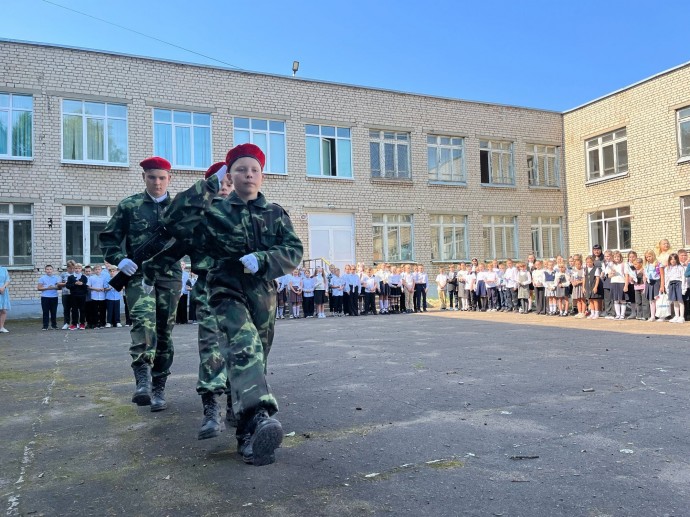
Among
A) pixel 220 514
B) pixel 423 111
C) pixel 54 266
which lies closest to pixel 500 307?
pixel 423 111

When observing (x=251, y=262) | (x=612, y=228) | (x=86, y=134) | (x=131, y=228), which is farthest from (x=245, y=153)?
(x=612, y=228)

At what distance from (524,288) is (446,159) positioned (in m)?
9.51

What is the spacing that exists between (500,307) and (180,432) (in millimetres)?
16598

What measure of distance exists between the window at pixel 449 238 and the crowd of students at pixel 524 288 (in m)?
2.65

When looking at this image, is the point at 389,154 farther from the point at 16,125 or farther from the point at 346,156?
the point at 16,125

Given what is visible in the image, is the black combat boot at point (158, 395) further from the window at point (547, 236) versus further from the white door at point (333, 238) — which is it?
→ the window at point (547, 236)

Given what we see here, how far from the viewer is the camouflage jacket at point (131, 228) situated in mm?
5359

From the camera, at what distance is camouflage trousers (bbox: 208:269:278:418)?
350 centimetres

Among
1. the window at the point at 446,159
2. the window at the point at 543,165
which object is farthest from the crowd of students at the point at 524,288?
the window at the point at 543,165

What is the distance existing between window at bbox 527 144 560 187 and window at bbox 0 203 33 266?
70.4ft

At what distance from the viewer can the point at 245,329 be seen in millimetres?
3662

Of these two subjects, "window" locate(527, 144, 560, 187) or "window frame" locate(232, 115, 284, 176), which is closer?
"window frame" locate(232, 115, 284, 176)

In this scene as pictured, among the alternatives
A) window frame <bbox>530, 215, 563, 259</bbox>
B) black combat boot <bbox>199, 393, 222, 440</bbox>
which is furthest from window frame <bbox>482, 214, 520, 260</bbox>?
black combat boot <bbox>199, 393, 222, 440</bbox>

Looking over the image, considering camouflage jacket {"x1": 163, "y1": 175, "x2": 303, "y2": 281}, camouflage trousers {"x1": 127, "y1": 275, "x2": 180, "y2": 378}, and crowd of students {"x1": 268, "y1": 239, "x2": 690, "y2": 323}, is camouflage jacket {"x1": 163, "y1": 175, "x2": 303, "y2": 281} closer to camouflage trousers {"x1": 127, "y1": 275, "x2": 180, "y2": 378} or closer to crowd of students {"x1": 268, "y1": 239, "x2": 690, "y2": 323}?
camouflage trousers {"x1": 127, "y1": 275, "x2": 180, "y2": 378}
